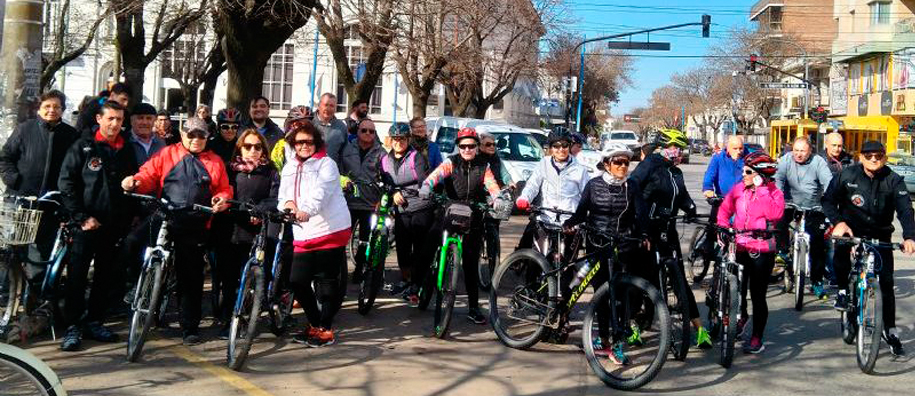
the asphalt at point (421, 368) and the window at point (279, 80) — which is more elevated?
the window at point (279, 80)

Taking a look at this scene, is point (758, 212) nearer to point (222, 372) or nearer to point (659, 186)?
point (659, 186)

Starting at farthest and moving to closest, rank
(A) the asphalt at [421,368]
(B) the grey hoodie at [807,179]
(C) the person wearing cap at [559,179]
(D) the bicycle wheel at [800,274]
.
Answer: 1. (B) the grey hoodie at [807,179]
2. (D) the bicycle wheel at [800,274]
3. (C) the person wearing cap at [559,179]
4. (A) the asphalt at [421,368]

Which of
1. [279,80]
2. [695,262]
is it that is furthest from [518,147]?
[279,80]

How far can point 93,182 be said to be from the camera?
6.91 meters

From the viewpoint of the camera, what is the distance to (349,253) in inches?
463

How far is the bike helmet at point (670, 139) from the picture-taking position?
26.9 ft

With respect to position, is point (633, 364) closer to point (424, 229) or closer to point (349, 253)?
point (424, 229)

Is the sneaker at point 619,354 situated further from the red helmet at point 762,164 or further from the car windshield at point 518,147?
the car windshield at point 518,147

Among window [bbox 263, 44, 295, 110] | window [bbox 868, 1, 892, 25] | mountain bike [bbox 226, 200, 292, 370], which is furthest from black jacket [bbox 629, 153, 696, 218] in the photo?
window [bbox 868, 1, 892, 25]

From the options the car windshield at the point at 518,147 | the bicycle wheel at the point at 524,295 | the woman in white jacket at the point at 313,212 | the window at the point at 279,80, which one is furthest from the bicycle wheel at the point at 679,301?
the window at the point at 279,80

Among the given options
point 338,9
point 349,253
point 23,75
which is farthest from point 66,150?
point 338,9

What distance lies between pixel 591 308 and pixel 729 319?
1124 millimetres

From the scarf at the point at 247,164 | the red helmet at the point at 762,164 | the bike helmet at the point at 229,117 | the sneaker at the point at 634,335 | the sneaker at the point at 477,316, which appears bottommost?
the sneaker at the point at 477,316

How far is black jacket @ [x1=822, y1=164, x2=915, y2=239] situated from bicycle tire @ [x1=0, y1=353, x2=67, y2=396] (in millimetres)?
6090
